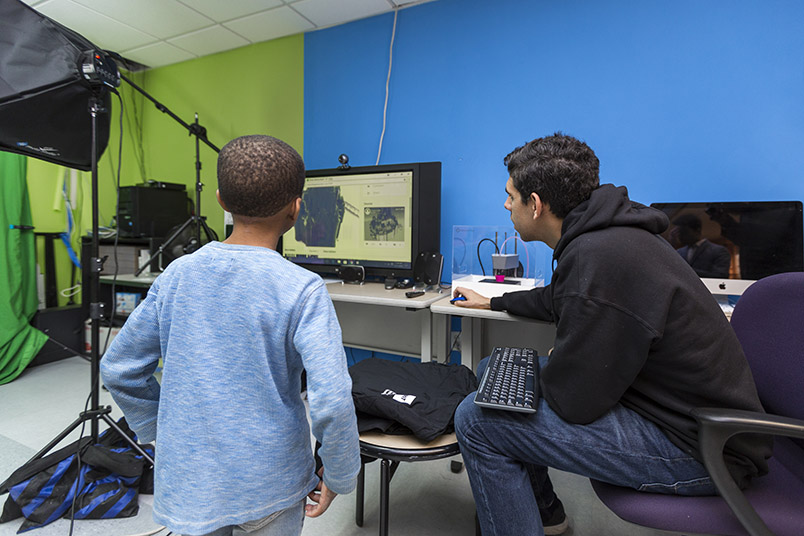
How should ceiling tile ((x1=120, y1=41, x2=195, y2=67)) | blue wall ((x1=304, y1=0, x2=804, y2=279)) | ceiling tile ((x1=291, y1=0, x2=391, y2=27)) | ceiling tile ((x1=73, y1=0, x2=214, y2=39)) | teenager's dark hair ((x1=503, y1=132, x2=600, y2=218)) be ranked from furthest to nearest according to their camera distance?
ceiling tile ((x1=120, y1=41, x2=195, y2=67)) < ceiling tile ((x1=73, y1=0, x2=214, y2=39)) < ceiling tile ((x1=291, y1=0, x2=391, y2=27)) < blue wall ((x1=304, y1=0, x2=804, y2=279)) < teenager's dark hair ((x1=503, y1=132, x2=600, y2=218))

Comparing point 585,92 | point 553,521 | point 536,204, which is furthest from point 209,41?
point 553,521

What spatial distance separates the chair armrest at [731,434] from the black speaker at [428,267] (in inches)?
49.1

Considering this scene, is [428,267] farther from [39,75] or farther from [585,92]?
[39,75]

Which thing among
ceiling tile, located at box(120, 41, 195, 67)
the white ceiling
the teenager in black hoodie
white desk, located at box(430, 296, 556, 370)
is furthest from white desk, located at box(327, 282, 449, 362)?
ceiling tile, located at box(120, 41, 195, 67)

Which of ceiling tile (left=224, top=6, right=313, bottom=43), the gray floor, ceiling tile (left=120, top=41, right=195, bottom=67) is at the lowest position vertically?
the gray floor

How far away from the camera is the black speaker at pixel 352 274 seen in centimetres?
209

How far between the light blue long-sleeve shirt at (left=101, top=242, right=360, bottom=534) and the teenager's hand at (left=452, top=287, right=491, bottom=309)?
861 millimetres

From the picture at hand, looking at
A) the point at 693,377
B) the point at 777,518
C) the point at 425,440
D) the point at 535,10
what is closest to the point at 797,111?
the point at 535,10

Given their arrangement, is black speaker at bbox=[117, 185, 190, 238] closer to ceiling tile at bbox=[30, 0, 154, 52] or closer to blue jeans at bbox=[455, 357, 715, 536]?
ceiling tile at bbox=[30, 0, 154, 52]

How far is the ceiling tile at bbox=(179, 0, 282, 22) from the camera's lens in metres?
2.28

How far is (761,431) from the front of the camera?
28.2 inches

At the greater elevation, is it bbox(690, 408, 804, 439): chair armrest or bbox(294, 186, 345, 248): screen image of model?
bbox(294, 186, 345, 248): screen image of model

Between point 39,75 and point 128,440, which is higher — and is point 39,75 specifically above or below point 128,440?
above

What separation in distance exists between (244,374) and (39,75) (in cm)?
143
